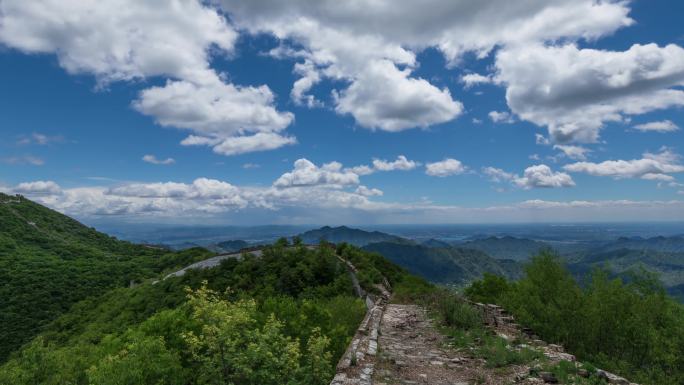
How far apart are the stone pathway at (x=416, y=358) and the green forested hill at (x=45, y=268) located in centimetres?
5198

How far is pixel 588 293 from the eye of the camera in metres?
19.3

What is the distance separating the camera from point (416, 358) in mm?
12172

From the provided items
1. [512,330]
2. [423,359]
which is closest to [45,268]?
[423,359]

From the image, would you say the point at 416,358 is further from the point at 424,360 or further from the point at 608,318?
the point at 608,318

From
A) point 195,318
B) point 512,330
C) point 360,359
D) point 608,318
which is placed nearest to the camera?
point 360,359

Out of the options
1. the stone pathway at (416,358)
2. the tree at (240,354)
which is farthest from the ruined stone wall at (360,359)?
the tree at (240,354)

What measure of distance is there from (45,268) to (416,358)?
349 feet

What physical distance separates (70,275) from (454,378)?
331ft

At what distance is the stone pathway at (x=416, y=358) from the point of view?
33.0 ft

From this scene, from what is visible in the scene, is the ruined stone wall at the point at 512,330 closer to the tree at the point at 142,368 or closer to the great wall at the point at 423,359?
the great wall at the point at 423,359

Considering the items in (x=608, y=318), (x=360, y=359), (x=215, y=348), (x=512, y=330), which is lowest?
(x=512, y=330)

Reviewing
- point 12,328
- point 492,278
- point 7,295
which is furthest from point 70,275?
point 492,278

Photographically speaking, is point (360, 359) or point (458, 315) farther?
point (458, 315)

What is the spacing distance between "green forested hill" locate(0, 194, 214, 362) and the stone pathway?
→ 2046 inches
